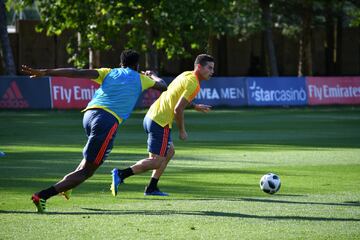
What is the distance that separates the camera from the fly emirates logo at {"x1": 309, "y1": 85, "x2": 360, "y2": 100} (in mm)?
42531

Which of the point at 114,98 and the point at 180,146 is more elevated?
the point at 114,98

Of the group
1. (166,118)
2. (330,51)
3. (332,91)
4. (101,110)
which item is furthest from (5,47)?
(101,110)

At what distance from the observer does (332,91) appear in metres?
43.0

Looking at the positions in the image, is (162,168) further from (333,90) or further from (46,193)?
(333,90)

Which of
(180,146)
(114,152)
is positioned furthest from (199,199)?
(180,146)

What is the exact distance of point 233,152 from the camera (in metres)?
20.2

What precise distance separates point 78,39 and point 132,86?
122 ft

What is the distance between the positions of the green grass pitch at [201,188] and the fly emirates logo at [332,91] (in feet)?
49.3

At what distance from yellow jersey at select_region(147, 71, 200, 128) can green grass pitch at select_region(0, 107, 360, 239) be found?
1107 millimetres

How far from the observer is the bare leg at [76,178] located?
11484 millimetres

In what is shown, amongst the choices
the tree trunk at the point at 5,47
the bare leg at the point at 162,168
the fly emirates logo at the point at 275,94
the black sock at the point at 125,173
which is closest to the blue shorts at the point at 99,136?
the black sock at the point at 125,173

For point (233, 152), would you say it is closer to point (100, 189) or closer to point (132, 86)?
point (100, 189)

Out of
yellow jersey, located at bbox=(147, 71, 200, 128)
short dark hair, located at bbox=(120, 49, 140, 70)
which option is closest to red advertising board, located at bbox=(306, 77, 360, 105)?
yellow jersey, located at bbox=(147, 71, 200, 128)

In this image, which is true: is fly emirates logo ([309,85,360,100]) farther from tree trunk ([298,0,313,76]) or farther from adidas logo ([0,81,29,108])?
adidas logo ([0,81,29,108])
